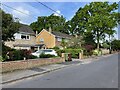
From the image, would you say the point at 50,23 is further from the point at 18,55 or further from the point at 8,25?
the point at 18,55

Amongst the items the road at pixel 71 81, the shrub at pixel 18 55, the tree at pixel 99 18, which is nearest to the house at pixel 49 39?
the tree at pixel 99 18

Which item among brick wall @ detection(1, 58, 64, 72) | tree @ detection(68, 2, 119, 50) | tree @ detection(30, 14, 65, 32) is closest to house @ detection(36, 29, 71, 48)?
tree @ detection(68, 2, 119, 50)

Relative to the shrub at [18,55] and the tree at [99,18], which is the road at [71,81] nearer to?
the shrub at [18,55]

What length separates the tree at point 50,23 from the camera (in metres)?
96.7

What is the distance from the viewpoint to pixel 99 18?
74.1m

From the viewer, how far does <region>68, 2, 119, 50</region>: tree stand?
74.2m

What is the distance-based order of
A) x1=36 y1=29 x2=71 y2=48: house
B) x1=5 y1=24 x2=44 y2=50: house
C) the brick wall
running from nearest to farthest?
the brick wall < x1=5 y1=24 x2=44 y2=50: house < x1=36 y1=29 x2=71 y2=48: house

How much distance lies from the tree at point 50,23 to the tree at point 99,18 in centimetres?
1740

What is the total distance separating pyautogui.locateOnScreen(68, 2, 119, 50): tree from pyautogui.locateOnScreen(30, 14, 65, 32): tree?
1740cm

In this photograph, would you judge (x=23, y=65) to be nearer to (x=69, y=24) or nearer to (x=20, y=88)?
(x=20, y=88)

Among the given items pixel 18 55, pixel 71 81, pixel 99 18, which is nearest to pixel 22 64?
pixel 18 55

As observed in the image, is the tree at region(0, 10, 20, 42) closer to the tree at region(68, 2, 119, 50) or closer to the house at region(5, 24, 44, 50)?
the house at region(5, 24, 44, 50)

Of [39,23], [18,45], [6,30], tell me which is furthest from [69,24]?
[6,30]

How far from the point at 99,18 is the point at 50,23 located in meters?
29.9
